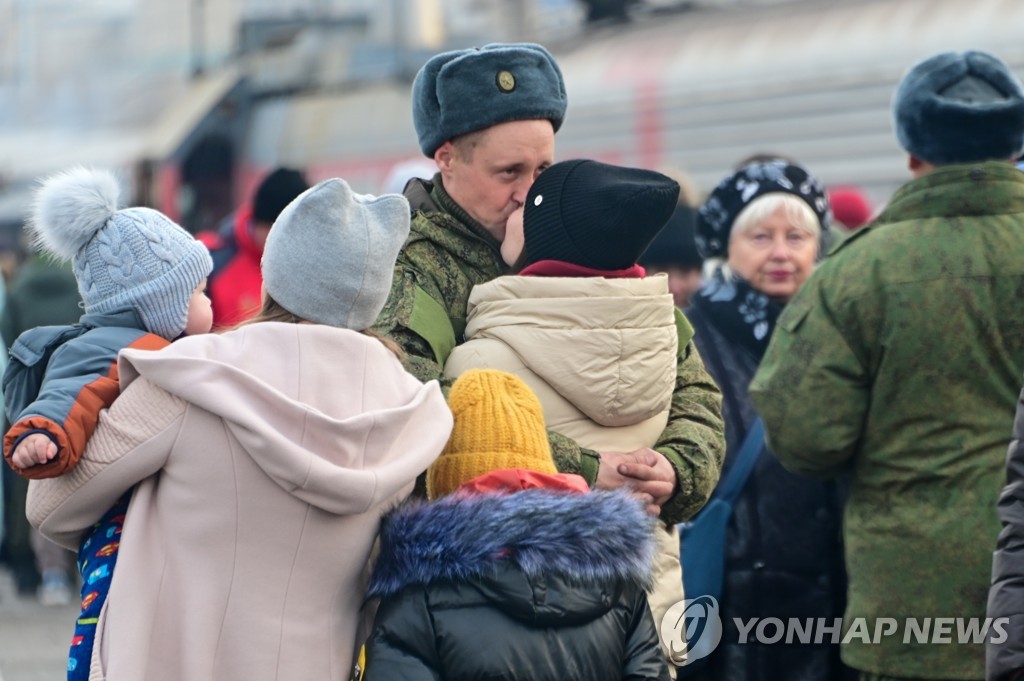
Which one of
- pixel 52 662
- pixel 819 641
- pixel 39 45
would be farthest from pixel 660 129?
pixel 39 45

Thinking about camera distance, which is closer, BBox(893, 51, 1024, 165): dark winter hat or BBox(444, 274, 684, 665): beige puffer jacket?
BBox(444, 274, 684, 665): beige puffer jacket

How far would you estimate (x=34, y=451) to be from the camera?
8.02ft

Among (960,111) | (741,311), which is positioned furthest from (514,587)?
(741,311)

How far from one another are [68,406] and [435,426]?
1.75ft

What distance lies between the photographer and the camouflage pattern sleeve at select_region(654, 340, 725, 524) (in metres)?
3.06

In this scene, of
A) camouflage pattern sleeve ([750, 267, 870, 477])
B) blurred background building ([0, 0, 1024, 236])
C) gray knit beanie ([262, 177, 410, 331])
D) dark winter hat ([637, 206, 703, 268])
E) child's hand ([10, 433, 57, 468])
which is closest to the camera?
child's hand ([10, 433, 57, 468])

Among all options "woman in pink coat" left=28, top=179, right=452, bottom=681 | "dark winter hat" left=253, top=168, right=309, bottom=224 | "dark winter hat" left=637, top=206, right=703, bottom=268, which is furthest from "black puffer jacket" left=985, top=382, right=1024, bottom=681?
"dark winter hat" left=253, top=168, right=309, bottom=224

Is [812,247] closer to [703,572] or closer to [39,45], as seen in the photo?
[703,572]

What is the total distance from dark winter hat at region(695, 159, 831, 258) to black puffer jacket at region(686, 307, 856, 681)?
0.83 metres

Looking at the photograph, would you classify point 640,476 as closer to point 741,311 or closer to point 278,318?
point 278,318

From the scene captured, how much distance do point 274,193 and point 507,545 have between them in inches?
152

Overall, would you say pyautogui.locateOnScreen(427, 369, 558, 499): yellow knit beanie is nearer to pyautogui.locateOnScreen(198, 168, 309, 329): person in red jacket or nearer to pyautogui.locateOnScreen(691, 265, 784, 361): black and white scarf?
pyautogui.locateOnScreen(691, 265, 784, 361): black and white scarf

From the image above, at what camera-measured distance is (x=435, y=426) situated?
260cm

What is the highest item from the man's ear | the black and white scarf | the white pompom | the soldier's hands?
the man's ear
